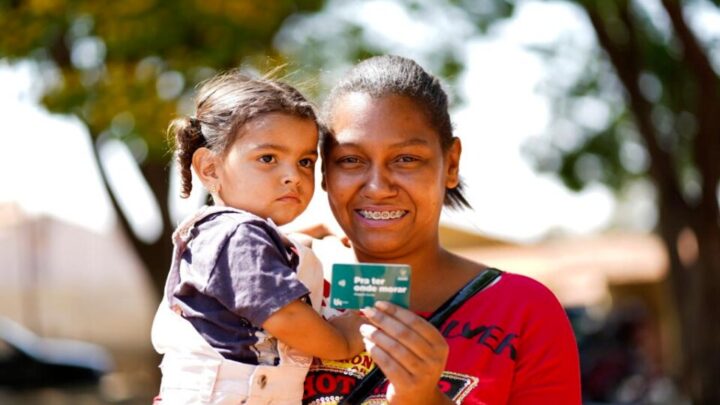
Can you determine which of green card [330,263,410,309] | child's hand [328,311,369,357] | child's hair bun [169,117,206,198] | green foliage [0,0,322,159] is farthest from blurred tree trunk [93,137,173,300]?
green card [330,263,410,309]

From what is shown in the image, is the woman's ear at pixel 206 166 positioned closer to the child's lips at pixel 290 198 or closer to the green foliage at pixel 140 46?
the child's lips at pixel 290 198

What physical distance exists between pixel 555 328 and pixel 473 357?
21cm

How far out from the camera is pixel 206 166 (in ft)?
9.19

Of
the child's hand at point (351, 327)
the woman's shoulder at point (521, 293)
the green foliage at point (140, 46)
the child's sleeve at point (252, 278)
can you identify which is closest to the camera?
the child's sleeve at point (252, 278)

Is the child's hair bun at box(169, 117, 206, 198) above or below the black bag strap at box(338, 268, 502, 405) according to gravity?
above

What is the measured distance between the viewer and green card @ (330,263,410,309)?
2.27 m

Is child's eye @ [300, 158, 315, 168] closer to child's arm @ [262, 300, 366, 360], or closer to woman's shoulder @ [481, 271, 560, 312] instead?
child's arm @ [262, 300, 366, 360]

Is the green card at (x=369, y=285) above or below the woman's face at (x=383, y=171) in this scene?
below

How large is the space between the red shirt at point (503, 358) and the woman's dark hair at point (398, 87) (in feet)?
1.49

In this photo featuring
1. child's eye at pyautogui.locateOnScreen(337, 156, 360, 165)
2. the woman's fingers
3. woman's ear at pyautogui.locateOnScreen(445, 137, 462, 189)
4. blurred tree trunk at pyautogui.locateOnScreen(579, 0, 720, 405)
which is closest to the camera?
the woman's fingers

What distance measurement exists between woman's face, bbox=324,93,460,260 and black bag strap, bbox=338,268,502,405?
0.21m

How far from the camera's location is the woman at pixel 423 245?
2.57 m

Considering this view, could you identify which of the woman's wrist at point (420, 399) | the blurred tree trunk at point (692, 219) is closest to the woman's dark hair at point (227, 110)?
the woman's wrist at point (420, 399)

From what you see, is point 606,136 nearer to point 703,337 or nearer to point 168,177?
point 703,337
